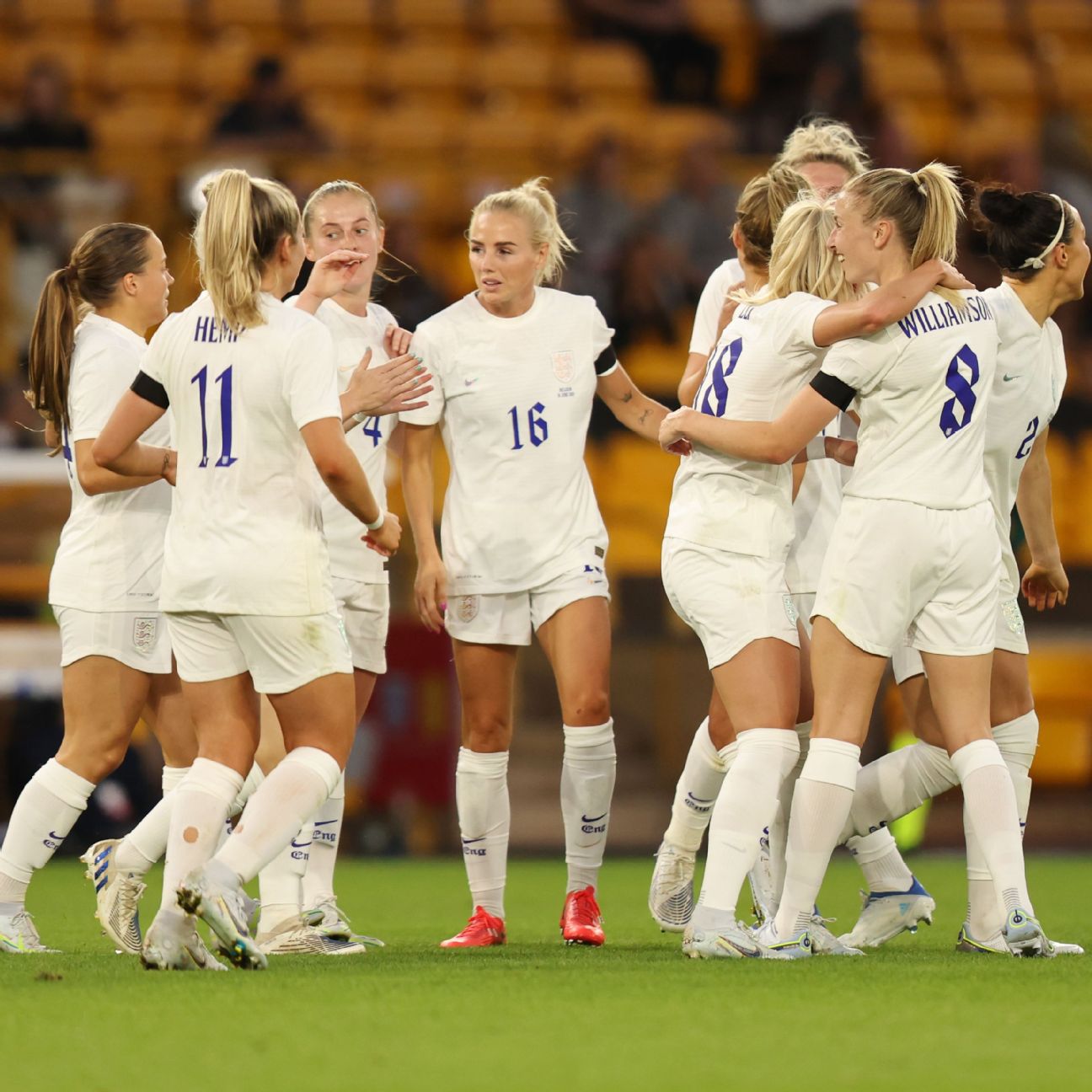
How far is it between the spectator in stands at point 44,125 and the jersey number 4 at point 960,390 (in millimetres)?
9062

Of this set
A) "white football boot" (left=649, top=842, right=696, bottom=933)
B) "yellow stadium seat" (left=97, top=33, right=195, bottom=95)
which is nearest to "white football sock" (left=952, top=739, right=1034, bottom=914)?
"white football boot" (left=649, top=842, right=696, bottom=933)

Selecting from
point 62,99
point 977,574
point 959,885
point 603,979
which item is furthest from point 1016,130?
point 603,979

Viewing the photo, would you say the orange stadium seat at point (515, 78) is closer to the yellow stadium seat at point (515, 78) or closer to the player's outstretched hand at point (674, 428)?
the yellow stadium seat at point (515, 78)

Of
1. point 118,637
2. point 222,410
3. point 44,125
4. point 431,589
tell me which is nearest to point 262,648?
point 222,410

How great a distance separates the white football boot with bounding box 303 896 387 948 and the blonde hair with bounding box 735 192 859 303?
2129 mm

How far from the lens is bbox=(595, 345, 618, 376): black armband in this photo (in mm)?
5906

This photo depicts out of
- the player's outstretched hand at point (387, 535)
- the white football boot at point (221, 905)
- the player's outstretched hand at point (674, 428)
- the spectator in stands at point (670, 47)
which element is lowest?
the white football boot at point (221, 905)

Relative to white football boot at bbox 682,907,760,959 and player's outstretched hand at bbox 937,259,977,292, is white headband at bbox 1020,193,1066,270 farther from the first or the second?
white football boot at bbox 682,907,760,959

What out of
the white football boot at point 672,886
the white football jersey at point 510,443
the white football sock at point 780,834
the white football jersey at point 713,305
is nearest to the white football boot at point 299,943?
the white football boot at point 672,886

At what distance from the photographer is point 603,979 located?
449 cm

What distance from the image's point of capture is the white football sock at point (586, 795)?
18.6 feet

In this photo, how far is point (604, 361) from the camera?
5.91 metres

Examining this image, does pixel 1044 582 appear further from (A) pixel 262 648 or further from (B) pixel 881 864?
(A) pixel 262 648

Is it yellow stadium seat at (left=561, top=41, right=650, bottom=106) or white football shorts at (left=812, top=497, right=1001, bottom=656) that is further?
yellow stadium seat at (left=561, top=41, right=650, bottom=106)
